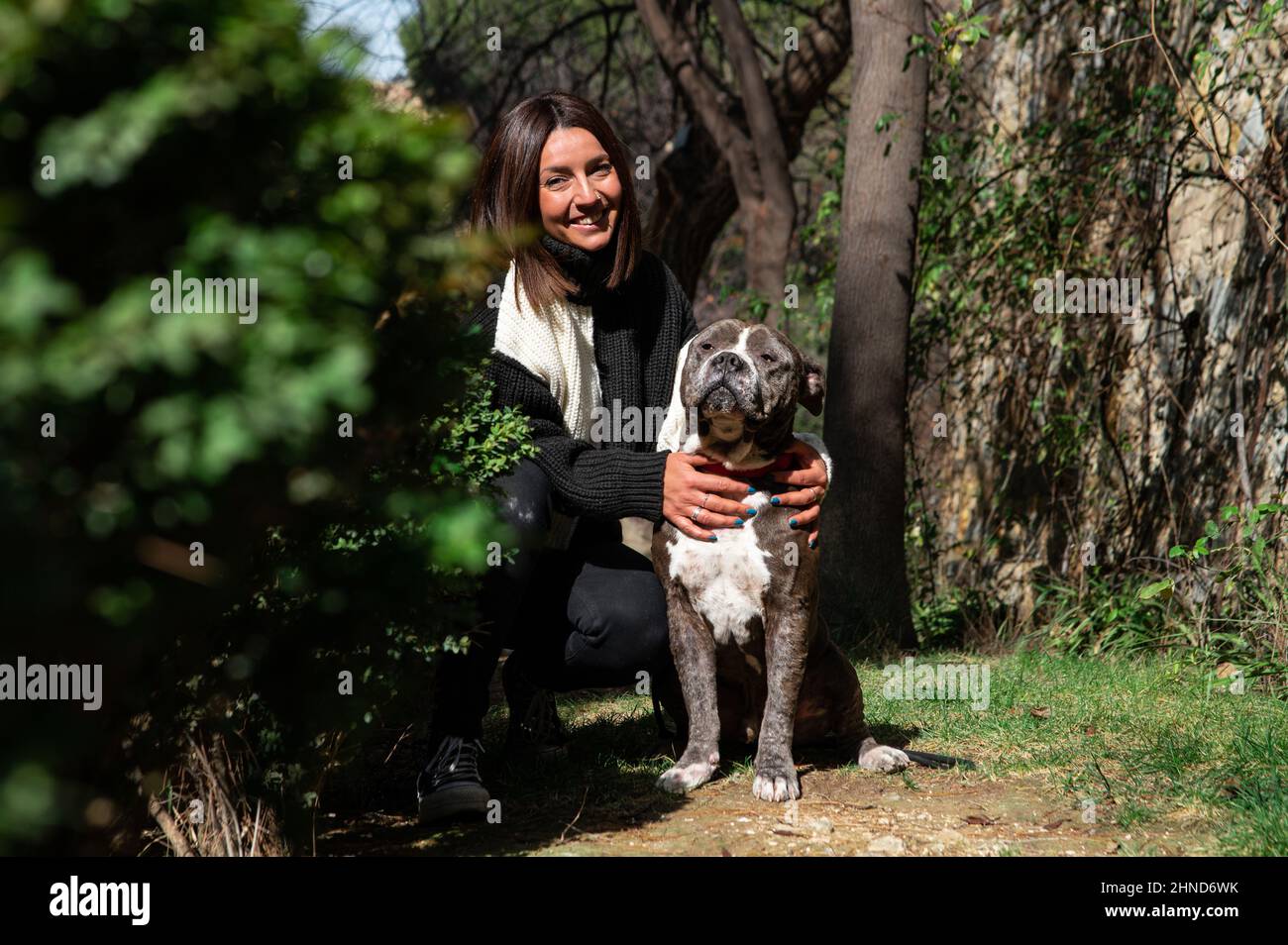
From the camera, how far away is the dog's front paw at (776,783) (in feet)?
11.7

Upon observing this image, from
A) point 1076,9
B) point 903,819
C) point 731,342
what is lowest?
point 903,819

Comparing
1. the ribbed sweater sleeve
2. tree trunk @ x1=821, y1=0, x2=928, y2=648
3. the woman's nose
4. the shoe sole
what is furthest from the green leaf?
the shoe sole

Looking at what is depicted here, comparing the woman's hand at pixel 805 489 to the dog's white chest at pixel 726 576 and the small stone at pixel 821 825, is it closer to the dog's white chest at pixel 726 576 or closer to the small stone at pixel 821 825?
the dog's white chest at pixel 726 576

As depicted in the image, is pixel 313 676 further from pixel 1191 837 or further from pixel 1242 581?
pixel 1242 581

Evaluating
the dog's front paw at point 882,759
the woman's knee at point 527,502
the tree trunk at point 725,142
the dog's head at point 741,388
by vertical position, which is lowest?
the dog's front paw at point 882,759

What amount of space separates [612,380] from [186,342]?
2.54 metres

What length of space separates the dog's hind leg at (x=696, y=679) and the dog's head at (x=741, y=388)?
518 millimetres

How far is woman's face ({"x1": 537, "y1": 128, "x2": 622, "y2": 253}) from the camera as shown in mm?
4062

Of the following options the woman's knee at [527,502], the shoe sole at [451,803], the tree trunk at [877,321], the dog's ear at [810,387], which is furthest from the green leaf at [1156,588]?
the shoe sole at [451,803]

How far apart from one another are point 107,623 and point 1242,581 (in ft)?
16.1

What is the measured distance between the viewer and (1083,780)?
11.9 ft

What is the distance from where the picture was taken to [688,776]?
145 inches

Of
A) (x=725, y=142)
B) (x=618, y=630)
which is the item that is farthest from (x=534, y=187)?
(x=725, y=142)

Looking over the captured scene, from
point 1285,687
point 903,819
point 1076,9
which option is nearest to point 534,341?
point 903,819
